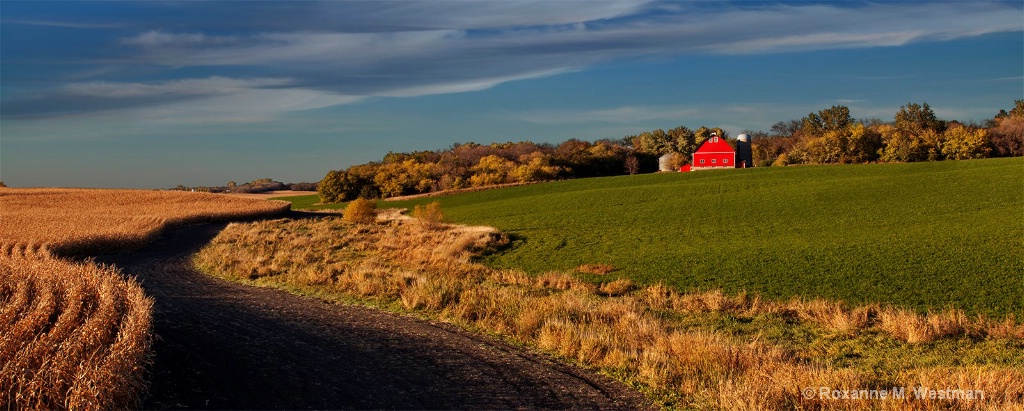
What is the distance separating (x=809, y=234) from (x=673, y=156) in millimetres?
81597

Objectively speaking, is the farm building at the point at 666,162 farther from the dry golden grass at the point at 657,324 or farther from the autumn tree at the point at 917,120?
the dry golden grass at the point at 657,324

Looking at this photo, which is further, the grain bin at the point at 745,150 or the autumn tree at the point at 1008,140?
the grain bin at the point at 745,150

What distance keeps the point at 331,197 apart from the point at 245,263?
203ft

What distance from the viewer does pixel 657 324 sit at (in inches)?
512

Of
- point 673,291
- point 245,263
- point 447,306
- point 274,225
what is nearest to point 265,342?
point 447,306

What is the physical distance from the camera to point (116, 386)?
696 cm

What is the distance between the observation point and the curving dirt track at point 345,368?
28.4 ft

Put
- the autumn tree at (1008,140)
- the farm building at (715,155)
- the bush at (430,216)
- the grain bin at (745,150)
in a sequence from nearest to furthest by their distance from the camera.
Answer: the bush at (430,216) → the autumn tree at (1008,140) → the farm building at (715,155) → the grain bin at (745,150)

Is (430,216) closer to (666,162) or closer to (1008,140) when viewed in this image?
(1008,140)

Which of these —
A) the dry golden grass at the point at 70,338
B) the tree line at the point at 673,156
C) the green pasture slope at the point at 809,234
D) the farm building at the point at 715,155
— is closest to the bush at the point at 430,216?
the green pasture slope at the point at 809,234

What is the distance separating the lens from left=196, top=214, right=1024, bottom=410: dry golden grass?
8.72m

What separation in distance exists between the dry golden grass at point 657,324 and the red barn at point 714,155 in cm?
7016

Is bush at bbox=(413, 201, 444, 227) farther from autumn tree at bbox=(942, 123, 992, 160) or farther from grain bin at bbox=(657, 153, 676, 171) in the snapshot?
grain bin at bbox=(657, 153, 676, 171)

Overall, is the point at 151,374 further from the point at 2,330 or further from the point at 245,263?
the point at 245,263
